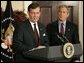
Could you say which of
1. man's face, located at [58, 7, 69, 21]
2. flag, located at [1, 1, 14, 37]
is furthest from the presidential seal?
flag, located at [1, 1, 14, 37]

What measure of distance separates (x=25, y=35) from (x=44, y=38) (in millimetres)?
150

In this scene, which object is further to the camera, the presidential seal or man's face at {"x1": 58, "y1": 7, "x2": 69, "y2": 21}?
man's face at {"x1": 58, "y1": 7, "x2": 69, "y2": 21}

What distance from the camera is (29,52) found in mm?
1239

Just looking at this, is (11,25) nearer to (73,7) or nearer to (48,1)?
(48,1)

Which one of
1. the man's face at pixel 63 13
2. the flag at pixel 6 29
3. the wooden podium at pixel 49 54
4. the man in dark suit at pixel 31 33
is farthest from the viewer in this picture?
the flag at pixel 6 29

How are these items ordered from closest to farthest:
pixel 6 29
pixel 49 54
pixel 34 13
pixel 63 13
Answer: pixel 49 54
pixel 34 13
pixel 63 13
pixel 6 29

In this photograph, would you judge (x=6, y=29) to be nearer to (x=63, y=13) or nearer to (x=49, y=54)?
(x=63, y=13)

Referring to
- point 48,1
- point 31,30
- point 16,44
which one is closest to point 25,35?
point 31,30

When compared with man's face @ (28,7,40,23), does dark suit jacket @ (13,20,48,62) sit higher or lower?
lower

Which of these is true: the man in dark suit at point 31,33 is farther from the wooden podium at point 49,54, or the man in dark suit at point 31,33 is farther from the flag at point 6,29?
the flag at point 6,29

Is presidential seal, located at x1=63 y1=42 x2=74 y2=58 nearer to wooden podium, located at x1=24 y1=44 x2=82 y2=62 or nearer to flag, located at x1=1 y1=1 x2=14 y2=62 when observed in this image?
wooden podium, located at x1=24 y1=44 x2=82 y2=62

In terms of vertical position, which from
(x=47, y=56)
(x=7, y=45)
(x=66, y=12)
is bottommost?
(x=7, y=45)

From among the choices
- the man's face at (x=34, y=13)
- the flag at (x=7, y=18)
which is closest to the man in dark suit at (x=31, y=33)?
the man's face at (x=34, y=13)

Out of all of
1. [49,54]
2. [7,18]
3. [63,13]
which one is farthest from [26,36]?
[7,18]
